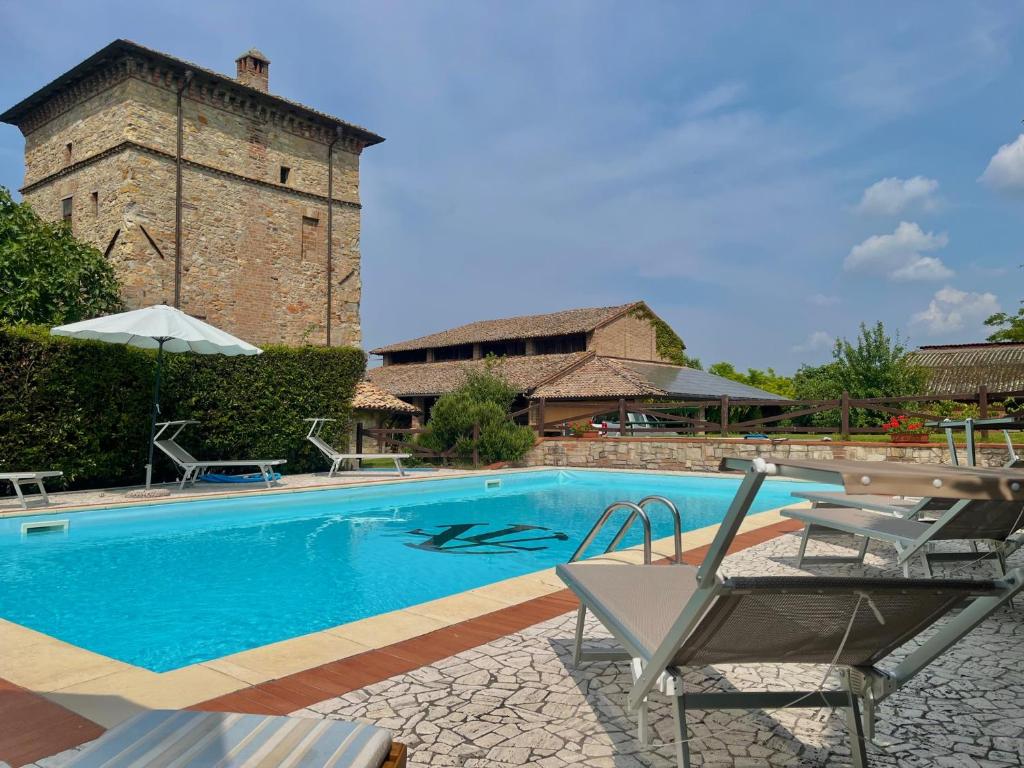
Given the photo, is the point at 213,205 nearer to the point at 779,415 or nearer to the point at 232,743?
the point at 779,415

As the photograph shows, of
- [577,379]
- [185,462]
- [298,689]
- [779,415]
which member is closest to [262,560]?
[298,689]

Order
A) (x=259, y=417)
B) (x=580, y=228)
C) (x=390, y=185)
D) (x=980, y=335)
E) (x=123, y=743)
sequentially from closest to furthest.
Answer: (x=123, y=743) → (x=259, y=417) → (x=580, y=228) → (x=390, y=185) → (x=980, y=335)

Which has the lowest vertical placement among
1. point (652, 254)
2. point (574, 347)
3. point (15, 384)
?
point (15, 384)

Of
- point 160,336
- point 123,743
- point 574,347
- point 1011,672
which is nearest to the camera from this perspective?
point 123,743

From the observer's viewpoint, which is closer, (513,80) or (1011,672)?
(1011,672)

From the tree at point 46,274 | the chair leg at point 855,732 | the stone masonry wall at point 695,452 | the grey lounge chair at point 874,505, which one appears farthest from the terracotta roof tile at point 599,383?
the chair leg at point 855,732

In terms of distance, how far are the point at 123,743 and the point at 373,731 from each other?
55cm

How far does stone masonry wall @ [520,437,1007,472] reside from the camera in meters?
13.3

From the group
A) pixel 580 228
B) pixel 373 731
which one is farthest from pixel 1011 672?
pixel 580 228

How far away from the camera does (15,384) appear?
10.1 m

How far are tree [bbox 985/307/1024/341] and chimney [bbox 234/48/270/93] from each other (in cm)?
4148

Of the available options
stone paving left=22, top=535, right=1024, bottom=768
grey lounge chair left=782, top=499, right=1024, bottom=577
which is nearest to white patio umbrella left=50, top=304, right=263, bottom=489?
stone paving left=22, top=535, right=1024, bottom=768

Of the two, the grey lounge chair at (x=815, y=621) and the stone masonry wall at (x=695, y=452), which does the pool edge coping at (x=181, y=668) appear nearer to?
the grey lounge chair at (x=815, y=621)

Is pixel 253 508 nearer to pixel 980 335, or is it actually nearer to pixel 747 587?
pixel 747 587
